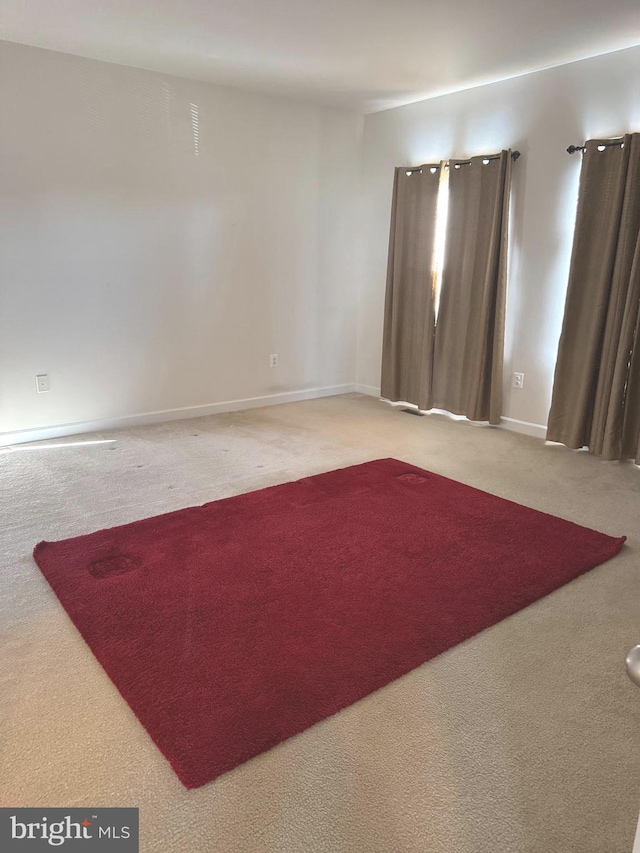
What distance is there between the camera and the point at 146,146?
13.4ft

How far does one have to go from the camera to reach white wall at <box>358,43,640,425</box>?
3.60 m

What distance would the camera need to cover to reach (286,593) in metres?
2.23

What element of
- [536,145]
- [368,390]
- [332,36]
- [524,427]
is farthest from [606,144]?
[368,390]

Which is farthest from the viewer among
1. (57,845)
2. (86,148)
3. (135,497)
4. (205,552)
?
(86,148)

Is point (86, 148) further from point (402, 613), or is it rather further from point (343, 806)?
point (343, 806)

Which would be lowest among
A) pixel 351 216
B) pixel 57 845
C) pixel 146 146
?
pixel 57 845

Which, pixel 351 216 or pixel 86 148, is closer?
pixel 86 148

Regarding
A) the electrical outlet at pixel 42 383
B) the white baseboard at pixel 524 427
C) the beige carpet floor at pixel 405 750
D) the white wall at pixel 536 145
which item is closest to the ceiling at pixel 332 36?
the white wall at pixel 536 145

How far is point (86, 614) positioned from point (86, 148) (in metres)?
3.07

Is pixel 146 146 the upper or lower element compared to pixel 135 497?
upper

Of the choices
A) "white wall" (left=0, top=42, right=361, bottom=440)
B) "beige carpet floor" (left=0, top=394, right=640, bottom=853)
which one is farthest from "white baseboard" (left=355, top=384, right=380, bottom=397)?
"beige carpet floor" (left=0, top=394, right=640, bottom=853)

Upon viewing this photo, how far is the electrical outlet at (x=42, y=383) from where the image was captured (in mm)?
3939

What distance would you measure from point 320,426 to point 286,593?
7.58 feet

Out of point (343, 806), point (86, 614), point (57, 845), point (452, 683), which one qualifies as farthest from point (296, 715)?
point (86, 614)
